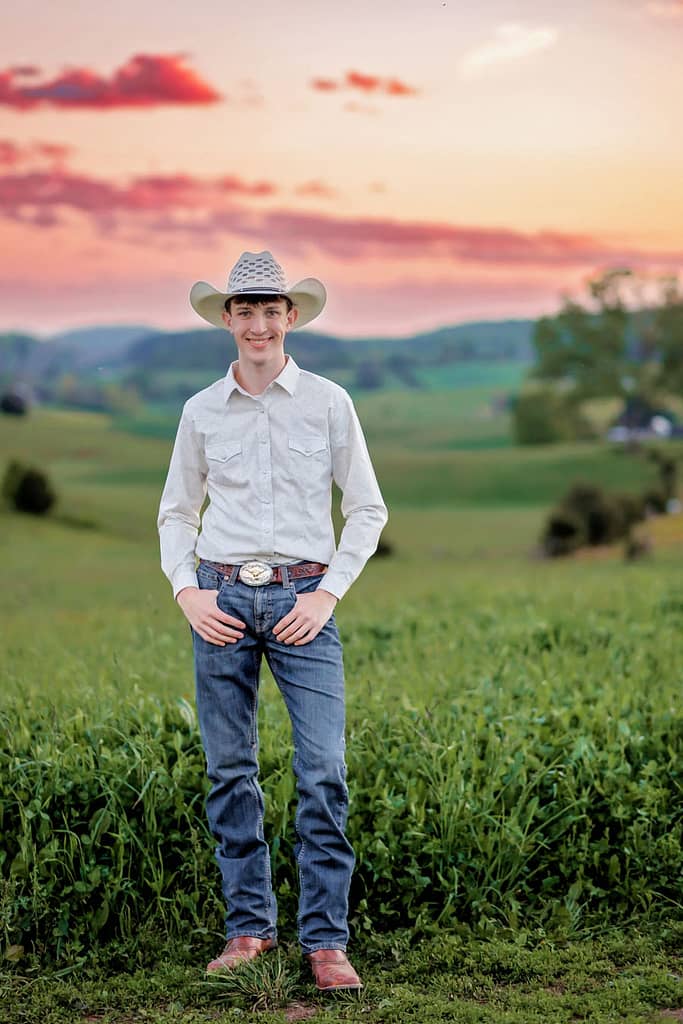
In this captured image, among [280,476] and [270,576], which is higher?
[280,476]

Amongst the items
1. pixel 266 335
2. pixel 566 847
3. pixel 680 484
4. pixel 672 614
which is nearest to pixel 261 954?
pixel 566 847

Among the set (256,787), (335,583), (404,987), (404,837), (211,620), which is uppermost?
(335,583)

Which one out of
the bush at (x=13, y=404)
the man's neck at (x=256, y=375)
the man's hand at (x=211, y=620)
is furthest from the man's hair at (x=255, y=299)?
the bush at (x=13, y=404)

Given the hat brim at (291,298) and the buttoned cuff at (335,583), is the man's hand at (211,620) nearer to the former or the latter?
the buttoned cuff at (335,583)

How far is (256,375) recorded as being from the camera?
431 centimetres

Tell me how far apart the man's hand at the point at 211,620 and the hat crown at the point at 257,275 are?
1090mm

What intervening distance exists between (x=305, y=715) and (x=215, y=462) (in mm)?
981

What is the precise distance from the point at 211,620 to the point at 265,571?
10.1 inches

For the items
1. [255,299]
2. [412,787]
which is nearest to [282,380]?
[255,299]

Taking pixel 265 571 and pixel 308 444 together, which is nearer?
pixel 265 571

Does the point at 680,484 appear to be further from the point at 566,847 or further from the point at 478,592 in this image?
the point at 566,847

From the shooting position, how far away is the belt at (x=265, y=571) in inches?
164

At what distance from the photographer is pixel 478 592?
1294cm

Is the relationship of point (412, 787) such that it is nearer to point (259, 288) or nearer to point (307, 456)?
point (307, 456)
